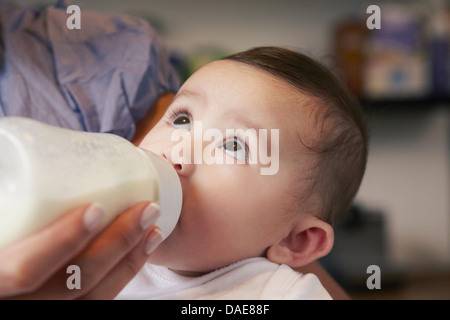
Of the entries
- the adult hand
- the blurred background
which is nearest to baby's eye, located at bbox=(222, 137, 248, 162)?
the adult hand

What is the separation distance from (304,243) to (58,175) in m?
0.50

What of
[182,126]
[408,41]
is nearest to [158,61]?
[182,126]

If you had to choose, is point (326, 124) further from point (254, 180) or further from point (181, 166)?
point (181, 166)

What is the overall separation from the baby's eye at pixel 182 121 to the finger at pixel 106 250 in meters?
0.26

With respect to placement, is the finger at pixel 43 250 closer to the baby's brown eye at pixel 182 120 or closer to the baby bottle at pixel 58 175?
the baby bottle at pixel 58 175

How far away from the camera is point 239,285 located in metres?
0.78

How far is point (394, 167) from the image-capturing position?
2.46 metres

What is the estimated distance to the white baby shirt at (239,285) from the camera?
74cm

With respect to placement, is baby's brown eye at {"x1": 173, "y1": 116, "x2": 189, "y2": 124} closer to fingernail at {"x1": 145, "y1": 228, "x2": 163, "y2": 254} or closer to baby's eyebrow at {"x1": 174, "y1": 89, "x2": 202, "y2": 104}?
baby's eyebrow at {"x1": 174, "y1": 89, "x2": 202, "y2": 104}

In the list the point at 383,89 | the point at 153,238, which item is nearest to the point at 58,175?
the point at 153,238

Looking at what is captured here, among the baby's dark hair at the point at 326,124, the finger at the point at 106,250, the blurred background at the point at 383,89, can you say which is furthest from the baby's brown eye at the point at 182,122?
the blurred background at the point at 383,89

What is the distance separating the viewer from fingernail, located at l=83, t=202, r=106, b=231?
47 cm

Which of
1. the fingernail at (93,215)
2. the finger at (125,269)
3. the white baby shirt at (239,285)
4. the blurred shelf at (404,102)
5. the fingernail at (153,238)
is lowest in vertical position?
the blurred shelf at (404,102)

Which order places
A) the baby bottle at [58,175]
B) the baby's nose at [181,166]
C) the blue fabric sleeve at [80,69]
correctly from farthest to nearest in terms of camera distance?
1. the blue fabric sleeve at [80,69]
2. the baby's nose at [181,166]
3. the baby bottle at [58,175]
